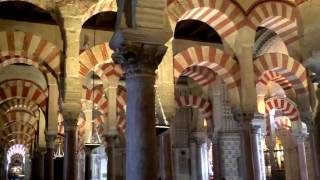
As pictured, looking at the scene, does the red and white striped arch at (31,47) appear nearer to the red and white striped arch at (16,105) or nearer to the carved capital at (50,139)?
the carved capital at (50,139)

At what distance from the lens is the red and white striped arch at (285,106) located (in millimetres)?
10034

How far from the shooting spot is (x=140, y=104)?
3377mm

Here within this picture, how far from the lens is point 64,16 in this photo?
231 inches

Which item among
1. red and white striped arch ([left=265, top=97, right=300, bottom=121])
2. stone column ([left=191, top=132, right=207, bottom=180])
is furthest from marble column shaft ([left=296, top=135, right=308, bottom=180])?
stone column ([left=191, top=132, right=207, bottom=180])

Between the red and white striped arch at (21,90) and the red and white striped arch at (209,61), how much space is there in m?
3.74

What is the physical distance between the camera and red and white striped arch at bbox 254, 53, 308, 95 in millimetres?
7457

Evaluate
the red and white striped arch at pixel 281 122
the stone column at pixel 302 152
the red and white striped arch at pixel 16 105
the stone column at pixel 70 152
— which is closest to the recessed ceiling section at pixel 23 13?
the stone column at pixel 70 152

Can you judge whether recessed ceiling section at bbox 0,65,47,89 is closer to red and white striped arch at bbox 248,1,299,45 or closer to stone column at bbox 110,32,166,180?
red and white striped arch at bbox 248,1,299,45

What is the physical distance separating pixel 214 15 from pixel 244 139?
1911 mm

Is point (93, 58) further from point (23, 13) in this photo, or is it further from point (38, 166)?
point (38, 166)

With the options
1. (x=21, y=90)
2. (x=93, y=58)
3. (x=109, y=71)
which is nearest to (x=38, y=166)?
(x=21, y=90)

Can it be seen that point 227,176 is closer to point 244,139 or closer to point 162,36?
point 244,139

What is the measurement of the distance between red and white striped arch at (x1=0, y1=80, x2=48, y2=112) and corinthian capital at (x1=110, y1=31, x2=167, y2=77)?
6482 mm

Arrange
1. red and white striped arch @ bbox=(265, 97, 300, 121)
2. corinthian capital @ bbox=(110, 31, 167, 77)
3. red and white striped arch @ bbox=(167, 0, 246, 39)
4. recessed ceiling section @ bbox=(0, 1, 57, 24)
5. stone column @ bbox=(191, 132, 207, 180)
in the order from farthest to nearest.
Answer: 1. stone column @ bbox=(191, 132, 207, 180)
2. red and white striped arch @ bbox=(265, 97, 300, 121)
3. recessed ceiling section @ bbox=(0, 1, 57, 24)
4. red and white striped arch @ bbox=(167, 0, 246, 39)
5. corinthian capital @ bbox=(110, 31, 167, 77)
